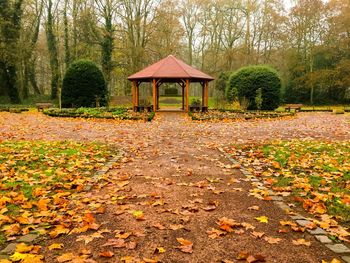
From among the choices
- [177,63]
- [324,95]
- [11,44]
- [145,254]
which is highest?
[11,44]

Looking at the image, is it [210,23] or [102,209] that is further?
[210,23]

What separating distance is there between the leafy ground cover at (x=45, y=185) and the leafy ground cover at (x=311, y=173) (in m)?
2.96

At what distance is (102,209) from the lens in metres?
A: 3.95

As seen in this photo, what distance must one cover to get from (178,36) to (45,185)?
37.6m

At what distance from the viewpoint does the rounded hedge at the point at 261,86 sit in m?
23.1

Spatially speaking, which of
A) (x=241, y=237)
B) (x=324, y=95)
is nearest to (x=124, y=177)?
(x=241, y=237)

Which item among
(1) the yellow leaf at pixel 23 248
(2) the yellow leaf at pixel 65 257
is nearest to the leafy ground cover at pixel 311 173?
(2) the yellow leaf at pixel 65 257

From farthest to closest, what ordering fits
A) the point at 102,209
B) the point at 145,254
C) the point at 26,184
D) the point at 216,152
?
1. the point at 216,152
2. the point at 26,184
3. the point at 102,209
4. the point at 145,254

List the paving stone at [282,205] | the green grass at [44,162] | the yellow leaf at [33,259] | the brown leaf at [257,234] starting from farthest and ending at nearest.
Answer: the green grass at [44,162], the paving stone at [282,205], the brown leaf at [257,234], the yellow leaf at [33,259]

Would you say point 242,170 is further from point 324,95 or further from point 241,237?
point 324,95

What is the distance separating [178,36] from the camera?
131ft

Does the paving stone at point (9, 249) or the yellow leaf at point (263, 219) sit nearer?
the paving stone at point (9, 249)

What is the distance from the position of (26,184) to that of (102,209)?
178 cm

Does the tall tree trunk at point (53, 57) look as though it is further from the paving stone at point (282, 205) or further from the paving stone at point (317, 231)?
the paving stone at point (317, 231)
